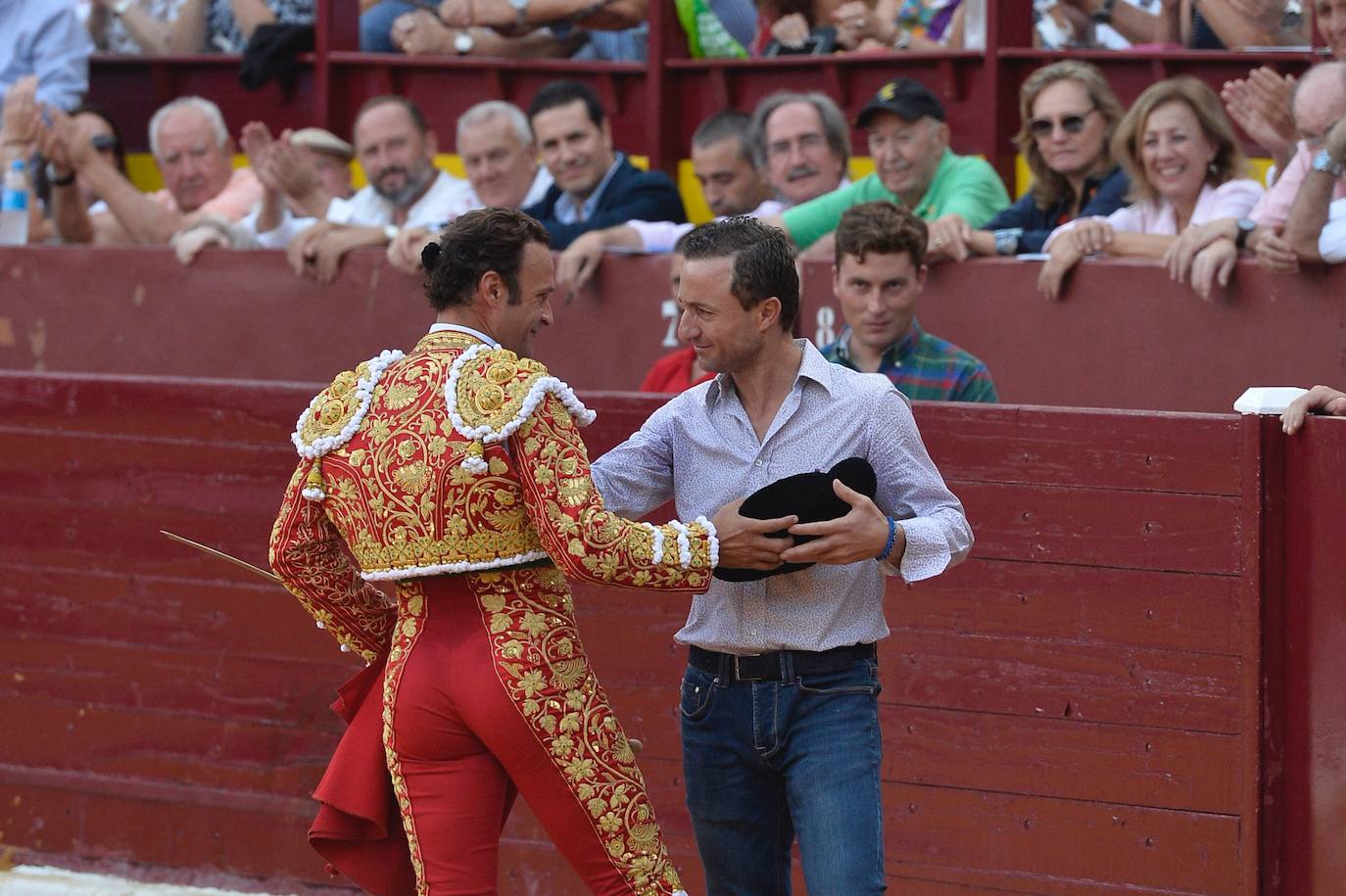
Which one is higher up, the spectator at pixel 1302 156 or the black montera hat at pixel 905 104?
the black montera hat at pixel 905 104

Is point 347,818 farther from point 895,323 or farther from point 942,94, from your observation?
point 942,94

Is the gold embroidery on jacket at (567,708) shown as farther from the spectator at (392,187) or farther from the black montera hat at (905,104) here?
the spectator at (392,187)

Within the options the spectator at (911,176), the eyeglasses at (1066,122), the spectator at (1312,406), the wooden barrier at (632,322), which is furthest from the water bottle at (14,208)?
the spectator at (1312,406)

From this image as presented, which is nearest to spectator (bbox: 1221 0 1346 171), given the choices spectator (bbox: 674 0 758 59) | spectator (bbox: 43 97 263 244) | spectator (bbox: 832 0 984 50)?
spectator (bbox: 832 0 984 50)

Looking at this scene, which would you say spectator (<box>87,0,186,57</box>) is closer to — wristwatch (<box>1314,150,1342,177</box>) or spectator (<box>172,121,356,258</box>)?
spectator (<box>172,121,356,258</box>)

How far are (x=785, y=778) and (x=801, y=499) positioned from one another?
48 cm

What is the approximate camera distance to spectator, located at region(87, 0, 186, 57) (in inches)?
350

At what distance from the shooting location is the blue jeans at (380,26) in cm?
848

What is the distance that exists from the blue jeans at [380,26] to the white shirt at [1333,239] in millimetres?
4554

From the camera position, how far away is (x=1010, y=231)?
5691 mm

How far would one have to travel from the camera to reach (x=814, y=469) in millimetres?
3191

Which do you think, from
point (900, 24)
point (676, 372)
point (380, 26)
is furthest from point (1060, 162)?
point (380, 26)

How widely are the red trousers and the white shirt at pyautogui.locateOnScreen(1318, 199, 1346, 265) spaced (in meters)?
2.54

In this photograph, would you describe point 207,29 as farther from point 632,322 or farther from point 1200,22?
point 1200,22
